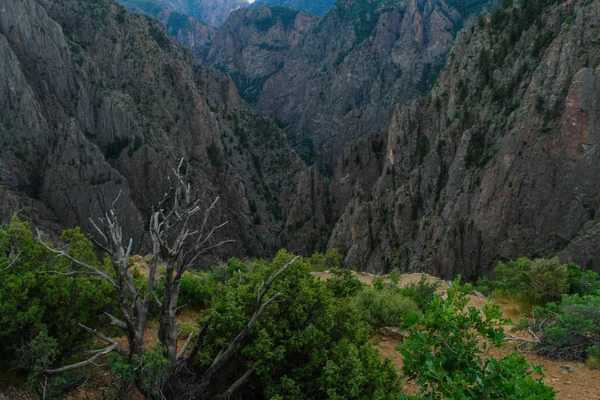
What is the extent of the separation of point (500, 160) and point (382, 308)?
95.8 ft

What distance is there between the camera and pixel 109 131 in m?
65.2

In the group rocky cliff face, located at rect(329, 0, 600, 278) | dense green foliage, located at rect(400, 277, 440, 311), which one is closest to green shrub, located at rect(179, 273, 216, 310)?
dense green foliage, located at rect(400, 277, 440, 311)

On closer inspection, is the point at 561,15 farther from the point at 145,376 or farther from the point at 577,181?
the point at 145,376

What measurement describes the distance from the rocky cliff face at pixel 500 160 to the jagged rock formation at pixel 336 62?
6003cm

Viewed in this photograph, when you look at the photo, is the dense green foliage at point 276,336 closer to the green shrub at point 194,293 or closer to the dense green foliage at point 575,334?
the dense green foliage at point 575,334

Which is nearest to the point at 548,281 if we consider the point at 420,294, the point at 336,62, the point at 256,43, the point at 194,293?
the point at 420,294

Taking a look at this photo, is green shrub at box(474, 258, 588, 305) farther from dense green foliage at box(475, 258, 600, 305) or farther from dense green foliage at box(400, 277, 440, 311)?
dense green foliage at box(400, 277, 440, 311)

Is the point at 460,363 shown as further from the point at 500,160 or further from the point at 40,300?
the point at 500,160

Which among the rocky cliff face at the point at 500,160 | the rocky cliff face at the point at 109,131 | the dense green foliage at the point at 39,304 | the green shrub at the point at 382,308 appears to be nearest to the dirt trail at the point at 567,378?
the green shrub at the point at 382,308

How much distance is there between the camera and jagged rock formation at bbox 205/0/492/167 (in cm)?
11444

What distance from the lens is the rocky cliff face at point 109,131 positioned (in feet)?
187

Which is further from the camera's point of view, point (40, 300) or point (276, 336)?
point (40, 300)

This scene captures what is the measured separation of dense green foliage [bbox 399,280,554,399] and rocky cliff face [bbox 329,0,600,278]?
27188 mm

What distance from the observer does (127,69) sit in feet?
244
